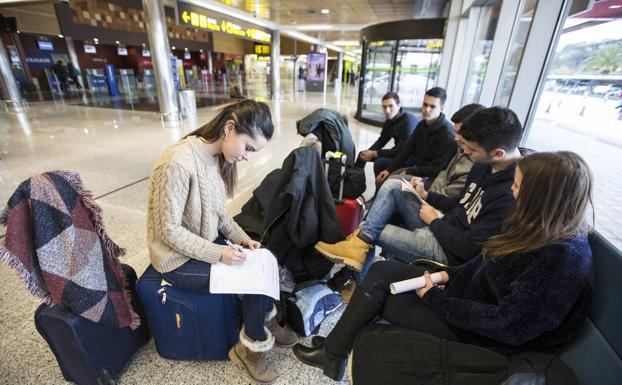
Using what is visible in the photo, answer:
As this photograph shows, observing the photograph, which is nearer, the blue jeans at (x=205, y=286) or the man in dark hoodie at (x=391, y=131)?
the blue jeans at (x=205, y=286)

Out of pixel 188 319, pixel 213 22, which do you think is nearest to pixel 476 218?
pixel 188 319

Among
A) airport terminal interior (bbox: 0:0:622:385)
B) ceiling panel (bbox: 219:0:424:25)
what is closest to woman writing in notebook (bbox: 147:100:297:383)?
airport terminal interior (bbox: 0:0:622:385)

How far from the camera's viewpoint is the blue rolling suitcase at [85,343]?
44.2 inches

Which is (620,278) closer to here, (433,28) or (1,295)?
(1,295)

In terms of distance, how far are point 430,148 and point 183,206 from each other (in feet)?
7.03

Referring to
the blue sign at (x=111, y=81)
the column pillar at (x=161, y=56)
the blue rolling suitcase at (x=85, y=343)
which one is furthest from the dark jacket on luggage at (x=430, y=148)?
the blue sign at (x=111, y=81)

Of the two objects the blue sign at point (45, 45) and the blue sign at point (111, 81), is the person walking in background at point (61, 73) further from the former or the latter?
the blue sign at point (45, 45)

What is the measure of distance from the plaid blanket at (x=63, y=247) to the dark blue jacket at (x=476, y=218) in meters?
1.48

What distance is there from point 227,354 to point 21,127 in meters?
7.99

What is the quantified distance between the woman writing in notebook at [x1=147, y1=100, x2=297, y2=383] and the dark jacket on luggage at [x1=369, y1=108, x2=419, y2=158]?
2.03 meters

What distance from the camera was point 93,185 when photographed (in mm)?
3488

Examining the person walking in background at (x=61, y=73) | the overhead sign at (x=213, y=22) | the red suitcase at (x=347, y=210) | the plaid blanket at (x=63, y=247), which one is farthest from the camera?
the person walking in background at (x=61, y=73)

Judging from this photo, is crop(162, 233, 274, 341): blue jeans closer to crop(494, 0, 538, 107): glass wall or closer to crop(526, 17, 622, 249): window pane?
crop(526, 17, 622, 249): window pane

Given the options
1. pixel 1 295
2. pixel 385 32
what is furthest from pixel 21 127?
pixel 385 32
